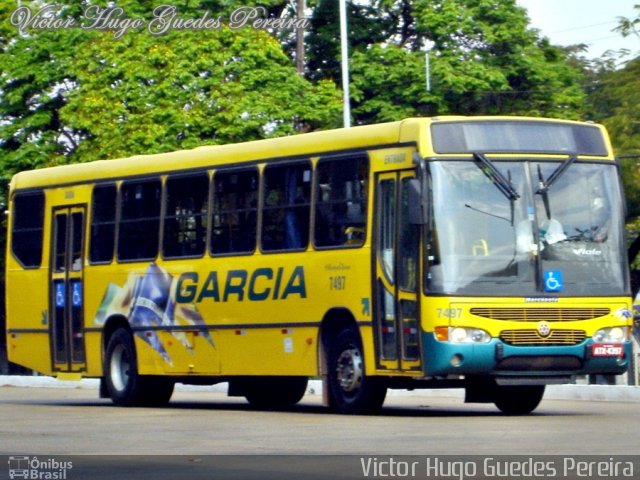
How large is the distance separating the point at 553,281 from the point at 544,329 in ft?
1.66

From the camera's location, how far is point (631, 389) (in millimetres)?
23219

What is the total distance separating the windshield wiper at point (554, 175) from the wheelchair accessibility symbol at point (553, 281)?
2.79ft

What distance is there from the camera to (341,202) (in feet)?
64.4

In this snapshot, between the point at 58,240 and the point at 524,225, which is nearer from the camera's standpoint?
the point at 524,225

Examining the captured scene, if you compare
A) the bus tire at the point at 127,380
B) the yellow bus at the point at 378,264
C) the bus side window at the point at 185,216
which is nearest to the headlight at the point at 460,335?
the yellow bus at the point at 378,264

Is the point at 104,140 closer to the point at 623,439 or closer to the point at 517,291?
the point at 517,291

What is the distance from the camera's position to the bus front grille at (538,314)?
60.0 feet

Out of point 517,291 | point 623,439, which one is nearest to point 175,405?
point 517,291

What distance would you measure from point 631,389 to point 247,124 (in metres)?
21.4

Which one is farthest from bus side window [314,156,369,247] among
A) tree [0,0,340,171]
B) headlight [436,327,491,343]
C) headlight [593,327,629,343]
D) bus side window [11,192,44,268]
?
tree [0,0,340,171]

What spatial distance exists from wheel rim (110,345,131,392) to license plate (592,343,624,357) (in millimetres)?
7344

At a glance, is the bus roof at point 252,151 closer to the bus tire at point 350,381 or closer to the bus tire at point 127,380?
the bus tire at point 350,381

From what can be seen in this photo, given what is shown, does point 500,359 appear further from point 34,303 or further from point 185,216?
point 34,303

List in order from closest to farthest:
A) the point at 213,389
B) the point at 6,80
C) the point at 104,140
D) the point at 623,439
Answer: the point at 623,439 < the point at 213,389 < the point at 104,140 < the point at 6,80
